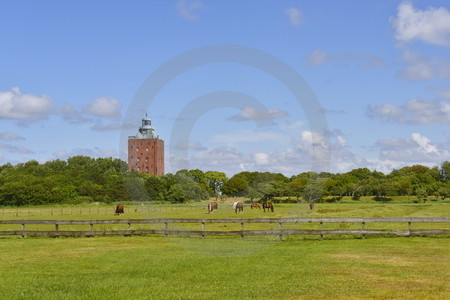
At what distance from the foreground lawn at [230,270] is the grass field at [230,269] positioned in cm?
3

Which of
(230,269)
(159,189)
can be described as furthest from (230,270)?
(159,189)

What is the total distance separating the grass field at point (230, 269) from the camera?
52.9ft

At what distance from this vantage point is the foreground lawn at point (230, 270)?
1612cm

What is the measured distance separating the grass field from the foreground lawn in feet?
0.10

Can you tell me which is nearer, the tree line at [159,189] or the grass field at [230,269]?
A: the grass field at [230,269]

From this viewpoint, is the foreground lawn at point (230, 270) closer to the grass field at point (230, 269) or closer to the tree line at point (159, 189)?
the grass field at point (230, 269)

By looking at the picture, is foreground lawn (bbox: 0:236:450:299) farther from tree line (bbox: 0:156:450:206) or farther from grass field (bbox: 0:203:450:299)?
tree line (bbox: 0:156:450:206)

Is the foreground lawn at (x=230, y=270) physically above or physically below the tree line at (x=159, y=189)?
below

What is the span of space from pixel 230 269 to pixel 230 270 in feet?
0.82

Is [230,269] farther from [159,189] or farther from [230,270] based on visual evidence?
[159,189]

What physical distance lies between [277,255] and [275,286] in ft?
26.6

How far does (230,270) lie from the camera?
66.9ft

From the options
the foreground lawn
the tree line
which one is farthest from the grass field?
the tree line

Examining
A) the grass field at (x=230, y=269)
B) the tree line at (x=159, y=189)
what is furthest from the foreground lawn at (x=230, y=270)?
the tree line at (x=159, y=189)
